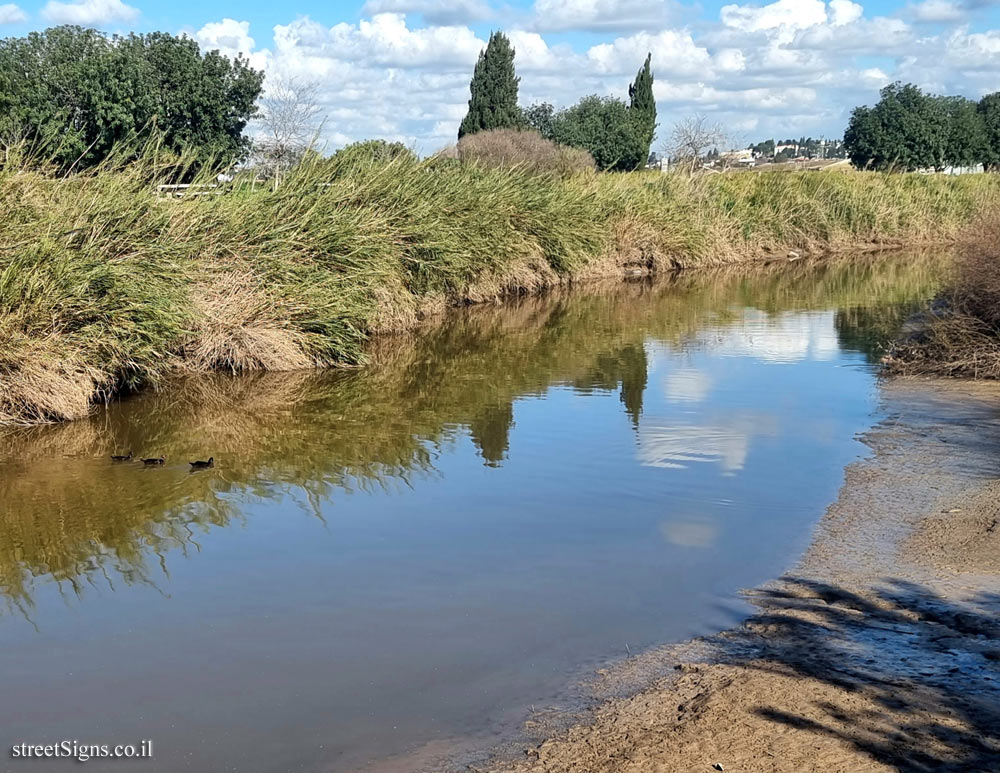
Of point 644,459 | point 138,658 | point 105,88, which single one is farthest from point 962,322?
point 105,88

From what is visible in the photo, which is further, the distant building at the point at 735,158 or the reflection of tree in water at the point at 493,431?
the distant building at the point at 735,158

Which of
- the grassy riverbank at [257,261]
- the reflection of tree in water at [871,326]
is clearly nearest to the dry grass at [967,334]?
the reflection of tree in water at [871,326]

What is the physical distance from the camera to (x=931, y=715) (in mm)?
5234

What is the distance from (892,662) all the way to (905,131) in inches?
2790

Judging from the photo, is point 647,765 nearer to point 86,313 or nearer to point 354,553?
point 354,553

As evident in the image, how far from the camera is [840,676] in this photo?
18.9 ft

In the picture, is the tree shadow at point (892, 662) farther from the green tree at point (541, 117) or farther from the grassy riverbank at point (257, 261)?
the green tree at point (541, 117)

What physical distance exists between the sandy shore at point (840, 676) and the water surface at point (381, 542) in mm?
357

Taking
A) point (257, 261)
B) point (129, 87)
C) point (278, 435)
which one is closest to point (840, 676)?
point (278, 435)

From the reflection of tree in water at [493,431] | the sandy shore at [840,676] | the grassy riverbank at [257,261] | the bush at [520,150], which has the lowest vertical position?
the sandy shore at [840,676]

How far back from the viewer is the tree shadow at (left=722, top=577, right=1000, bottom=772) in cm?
498

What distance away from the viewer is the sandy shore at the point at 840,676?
499 cm

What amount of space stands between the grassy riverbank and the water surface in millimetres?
681

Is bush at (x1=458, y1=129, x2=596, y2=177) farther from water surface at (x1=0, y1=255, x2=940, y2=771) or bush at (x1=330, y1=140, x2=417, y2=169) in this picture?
water surface at (x1=0, y1=255, x2=940, y2=771)
